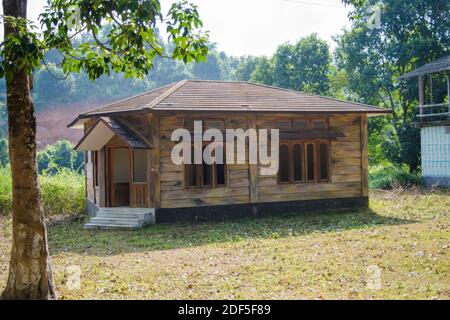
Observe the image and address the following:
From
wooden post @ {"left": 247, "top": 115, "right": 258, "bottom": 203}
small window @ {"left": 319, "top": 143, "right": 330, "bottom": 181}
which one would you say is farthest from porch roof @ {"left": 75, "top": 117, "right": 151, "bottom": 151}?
small window @ {"left": 319, "top": 143, "right": 330, "bottom": 181}

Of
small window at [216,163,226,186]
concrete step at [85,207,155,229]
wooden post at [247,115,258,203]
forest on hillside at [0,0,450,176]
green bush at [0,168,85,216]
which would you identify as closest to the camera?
concrete step at [85,207,155,229]

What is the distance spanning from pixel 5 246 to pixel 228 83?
10215 millimetres

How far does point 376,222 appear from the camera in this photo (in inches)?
659

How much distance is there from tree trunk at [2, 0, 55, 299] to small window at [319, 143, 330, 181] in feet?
42.2

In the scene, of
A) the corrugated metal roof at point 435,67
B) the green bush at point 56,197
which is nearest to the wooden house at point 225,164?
the green bush at point 56,197

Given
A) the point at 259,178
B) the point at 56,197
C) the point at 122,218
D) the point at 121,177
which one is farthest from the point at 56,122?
the point at 259,178

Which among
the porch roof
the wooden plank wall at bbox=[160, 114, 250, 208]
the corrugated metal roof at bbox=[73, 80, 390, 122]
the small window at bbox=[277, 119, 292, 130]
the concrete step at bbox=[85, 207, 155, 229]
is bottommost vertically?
the concrete step at bbox=[85, 207, 155, 229]

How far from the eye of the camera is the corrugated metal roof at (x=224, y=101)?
17.7 meters

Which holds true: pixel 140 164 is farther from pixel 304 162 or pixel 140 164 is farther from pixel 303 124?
pixel 303 124

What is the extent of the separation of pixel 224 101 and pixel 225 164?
6.88 ft

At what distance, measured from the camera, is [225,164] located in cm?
1812

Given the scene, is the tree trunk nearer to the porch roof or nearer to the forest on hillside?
the porch roof

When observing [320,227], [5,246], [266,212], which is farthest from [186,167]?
[5,246]

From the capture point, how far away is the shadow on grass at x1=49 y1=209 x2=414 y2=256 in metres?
14.0
